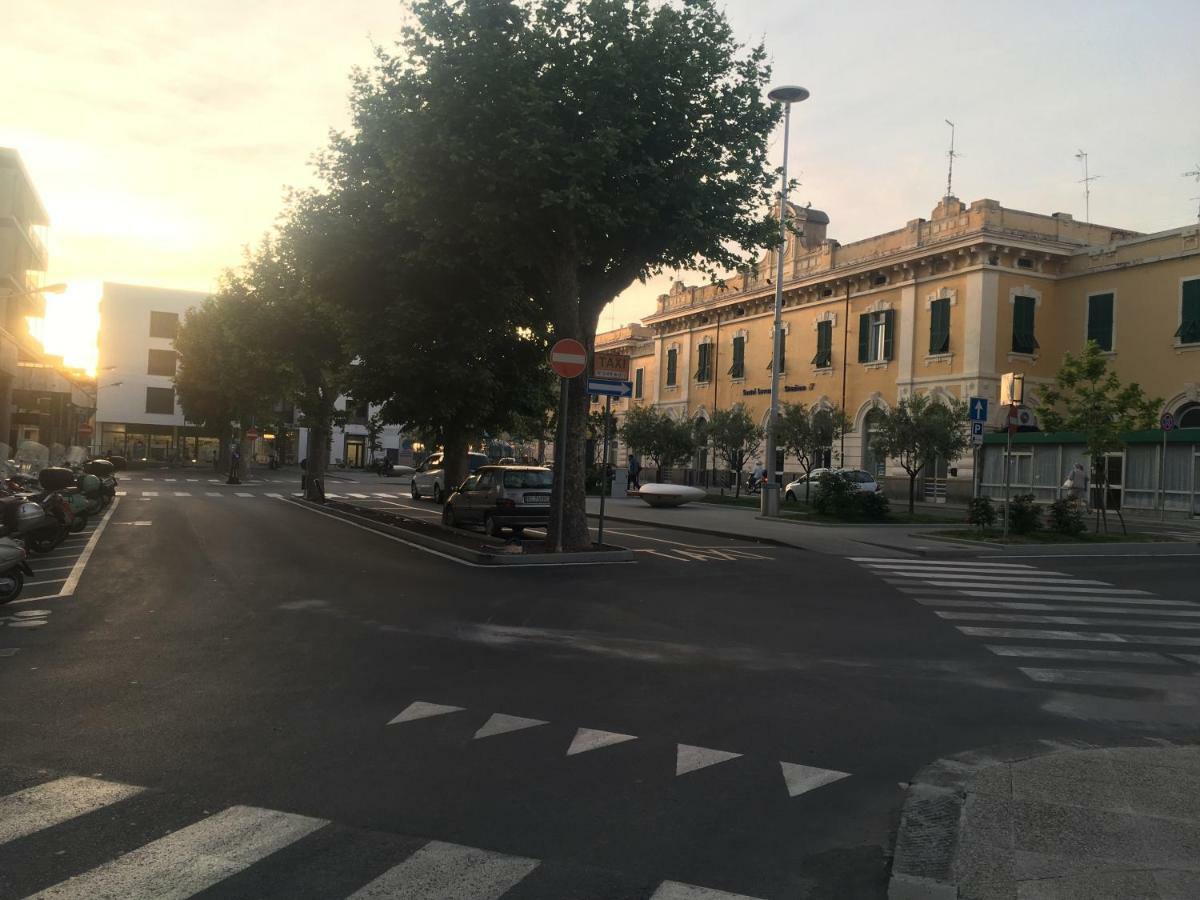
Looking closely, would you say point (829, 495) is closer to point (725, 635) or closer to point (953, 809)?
point (725, 635)

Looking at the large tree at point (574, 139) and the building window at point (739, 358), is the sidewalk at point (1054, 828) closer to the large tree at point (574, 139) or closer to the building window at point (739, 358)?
the large tree at point (574, 139)

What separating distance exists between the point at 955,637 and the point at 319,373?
27661mm

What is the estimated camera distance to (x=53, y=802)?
15.0ft

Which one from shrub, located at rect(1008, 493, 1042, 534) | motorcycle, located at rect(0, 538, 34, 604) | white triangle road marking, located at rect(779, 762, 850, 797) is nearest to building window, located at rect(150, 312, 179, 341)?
shrub, located at rect(1008, 493, 1042, 534)

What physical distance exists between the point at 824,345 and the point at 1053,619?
36134 millimetres

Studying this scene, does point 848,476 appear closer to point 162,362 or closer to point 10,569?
point 10,569

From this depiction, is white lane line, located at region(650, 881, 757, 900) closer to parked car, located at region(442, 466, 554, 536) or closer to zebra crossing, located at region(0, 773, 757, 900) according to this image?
zebra crossing, located at region(0, 773, 757, 900)

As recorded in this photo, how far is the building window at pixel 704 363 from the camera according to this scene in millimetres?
54109

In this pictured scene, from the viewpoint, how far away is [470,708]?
648 cm

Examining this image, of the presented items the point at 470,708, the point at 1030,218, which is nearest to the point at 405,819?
the point at 470,708

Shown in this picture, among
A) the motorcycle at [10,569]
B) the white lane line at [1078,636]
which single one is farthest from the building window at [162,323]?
the white lane line at [1078,636]

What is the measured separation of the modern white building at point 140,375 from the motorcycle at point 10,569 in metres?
64.3

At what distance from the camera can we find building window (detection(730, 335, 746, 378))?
168ft

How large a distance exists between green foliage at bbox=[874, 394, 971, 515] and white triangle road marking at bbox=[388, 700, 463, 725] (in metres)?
24.1
